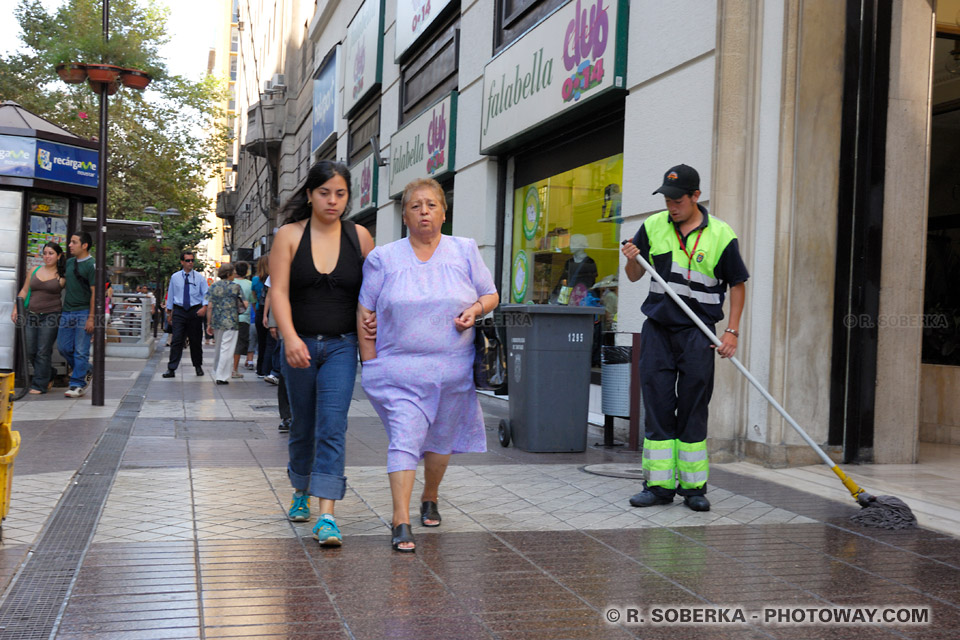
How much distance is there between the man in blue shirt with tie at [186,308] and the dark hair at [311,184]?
10.4 metres

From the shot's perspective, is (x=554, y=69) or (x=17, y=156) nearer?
(x=554, y=69)

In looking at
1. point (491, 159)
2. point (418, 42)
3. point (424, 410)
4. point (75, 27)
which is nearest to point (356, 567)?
point (424, 410)

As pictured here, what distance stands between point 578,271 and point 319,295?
644 centimetres

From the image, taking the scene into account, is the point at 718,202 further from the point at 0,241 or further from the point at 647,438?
the point at 0,241

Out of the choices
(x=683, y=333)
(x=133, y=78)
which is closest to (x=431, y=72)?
(x=133, y=78)

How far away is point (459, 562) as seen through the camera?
4324 mm

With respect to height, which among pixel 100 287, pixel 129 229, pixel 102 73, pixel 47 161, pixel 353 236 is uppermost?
pixel 102 73

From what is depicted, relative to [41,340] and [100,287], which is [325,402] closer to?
[100,287]

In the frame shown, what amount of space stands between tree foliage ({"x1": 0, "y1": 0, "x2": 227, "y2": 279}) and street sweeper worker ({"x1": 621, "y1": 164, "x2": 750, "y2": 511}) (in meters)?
29.1

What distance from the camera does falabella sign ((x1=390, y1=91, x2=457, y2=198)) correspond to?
14.3 meters

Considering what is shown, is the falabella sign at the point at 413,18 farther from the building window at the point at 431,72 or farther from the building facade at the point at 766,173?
the building facade at the point at 766,173

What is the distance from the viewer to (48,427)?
28.4 feet

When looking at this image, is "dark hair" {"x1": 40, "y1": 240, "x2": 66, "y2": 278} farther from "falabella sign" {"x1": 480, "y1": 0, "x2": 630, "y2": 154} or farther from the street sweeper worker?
the street sweeper worker

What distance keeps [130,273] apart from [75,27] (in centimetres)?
912
